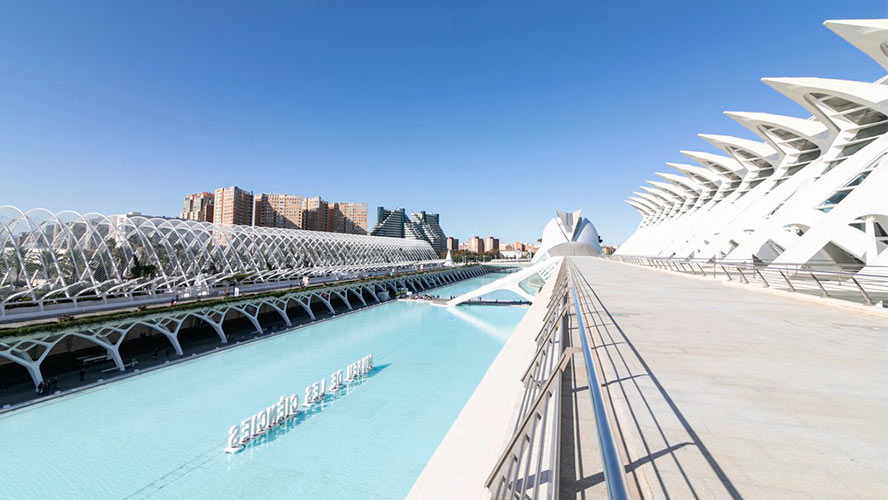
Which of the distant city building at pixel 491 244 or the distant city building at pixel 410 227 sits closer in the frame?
the distant city building at pixel 410 227

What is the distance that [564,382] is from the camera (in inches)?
101

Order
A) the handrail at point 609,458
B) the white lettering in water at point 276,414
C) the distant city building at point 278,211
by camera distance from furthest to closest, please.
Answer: the distant city building at point 278,211 → the white lettering in water at point 276,414 → the handrail at point 609,458

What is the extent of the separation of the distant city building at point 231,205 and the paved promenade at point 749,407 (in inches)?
3415

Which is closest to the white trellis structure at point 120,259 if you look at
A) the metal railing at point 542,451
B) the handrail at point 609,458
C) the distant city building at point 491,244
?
the metal railing at point 542,451

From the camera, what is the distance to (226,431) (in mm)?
9164

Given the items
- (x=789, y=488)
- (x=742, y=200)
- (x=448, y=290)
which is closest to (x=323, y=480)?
(x=789, y=488)

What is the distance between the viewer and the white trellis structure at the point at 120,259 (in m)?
14.3

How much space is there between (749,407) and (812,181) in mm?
24398

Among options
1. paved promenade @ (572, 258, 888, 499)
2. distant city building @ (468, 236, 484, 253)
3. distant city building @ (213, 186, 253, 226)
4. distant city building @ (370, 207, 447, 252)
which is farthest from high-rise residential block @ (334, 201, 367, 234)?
paved promenade @ (572, 258, 888, 499)

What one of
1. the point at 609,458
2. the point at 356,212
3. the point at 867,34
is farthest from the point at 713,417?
the point at 356,212

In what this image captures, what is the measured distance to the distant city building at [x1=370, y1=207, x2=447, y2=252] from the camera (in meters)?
113

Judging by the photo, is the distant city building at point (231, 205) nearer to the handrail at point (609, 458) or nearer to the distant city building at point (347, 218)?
the distant city building at point (347, 218)

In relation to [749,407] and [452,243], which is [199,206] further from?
[749,407]

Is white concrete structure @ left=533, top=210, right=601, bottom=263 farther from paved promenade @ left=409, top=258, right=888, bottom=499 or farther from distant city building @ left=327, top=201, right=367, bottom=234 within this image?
paved promenade @ left=409, top=258, right=888, bottom=499
